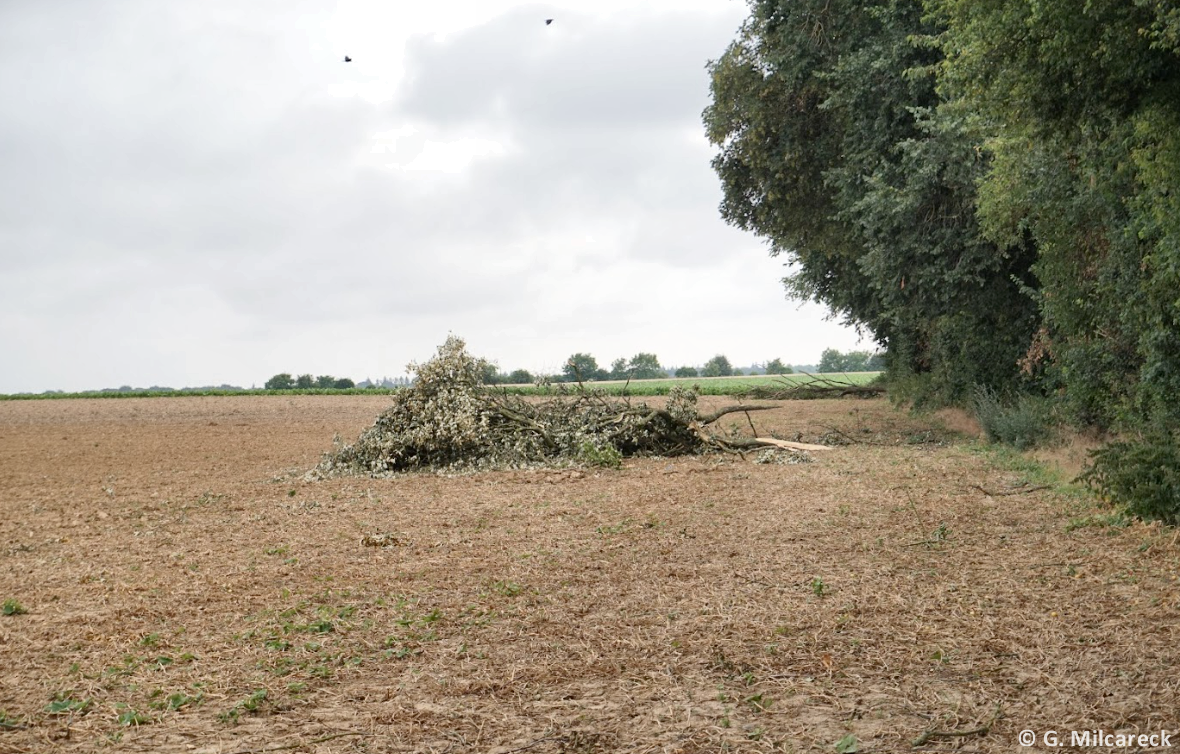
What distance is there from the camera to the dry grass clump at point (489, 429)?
16.5m

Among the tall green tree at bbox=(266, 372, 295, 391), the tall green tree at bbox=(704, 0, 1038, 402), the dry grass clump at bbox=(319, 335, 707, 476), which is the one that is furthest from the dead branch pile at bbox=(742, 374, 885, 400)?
the tall green tree at bbox=(266, 372, 295, 391)

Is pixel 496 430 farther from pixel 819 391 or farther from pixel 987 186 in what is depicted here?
pixel 819 391

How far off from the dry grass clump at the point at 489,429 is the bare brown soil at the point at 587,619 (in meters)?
2.40

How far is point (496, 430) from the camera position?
1694 centimetres

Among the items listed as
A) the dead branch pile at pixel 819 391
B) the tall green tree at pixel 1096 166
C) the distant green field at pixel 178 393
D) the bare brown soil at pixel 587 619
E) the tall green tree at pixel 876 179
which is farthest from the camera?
the distant green field at pixel 178 393

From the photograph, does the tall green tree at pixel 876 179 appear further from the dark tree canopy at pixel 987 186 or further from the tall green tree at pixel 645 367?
the tall green tree at pixel 645 367

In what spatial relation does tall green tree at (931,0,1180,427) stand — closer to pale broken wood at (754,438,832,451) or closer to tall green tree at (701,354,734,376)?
pale broken wood at (754,438,832,451)

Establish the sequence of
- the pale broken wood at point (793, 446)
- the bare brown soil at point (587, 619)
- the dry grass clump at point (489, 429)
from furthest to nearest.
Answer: the pale broken wood at point (793, 446) → the dry grass clump at point (489, 429) → the bare brown soil at point (587, 619)

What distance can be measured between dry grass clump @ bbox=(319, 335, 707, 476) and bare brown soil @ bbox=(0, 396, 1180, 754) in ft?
7.89

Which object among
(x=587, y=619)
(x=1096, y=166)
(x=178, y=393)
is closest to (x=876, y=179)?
(x=1096, y=166)

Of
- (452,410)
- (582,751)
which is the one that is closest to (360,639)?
(582,751)

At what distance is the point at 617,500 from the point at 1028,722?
794cm

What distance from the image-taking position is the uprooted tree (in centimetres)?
1648

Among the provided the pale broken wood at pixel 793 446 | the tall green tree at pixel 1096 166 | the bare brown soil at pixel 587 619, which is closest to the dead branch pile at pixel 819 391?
the pale broken wood at pixel 793 446
